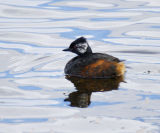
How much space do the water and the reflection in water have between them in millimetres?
36

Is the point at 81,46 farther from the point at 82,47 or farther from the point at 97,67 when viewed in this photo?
the point at 97,67

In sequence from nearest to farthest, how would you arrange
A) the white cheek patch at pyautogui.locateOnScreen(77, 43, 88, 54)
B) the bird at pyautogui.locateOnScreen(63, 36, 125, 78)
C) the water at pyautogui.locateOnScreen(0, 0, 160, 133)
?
the water at pyautogui.locateOnScreen(0, 0, 160, 133), the bird at pyautogui.locateOnScreen(63, 36, 125, 78), the white cheek patch at pyautogui.locateOnScreen(77, 43, 88, 54)

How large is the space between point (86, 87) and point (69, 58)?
2.64 m

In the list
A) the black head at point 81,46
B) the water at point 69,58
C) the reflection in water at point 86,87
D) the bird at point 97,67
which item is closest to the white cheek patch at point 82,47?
the black head at point 81,46

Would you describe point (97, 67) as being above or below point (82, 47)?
below

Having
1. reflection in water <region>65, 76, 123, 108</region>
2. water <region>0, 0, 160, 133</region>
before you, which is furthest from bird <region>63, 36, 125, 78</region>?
water <region>0, 0, 160, 133</region>

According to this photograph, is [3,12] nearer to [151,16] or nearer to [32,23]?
[32,23]

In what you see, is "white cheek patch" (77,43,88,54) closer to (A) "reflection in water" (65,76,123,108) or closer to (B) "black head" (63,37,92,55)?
(B) "black head" (63,37,92,55)

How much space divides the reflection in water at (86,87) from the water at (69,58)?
4 cm

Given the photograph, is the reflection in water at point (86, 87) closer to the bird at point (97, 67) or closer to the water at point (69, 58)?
the water at point (69, 58)

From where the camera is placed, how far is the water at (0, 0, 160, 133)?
9406mm

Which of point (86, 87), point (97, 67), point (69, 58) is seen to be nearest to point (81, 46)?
point (97, 67)

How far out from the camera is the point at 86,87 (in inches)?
463

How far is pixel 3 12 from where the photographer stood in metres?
19.5
